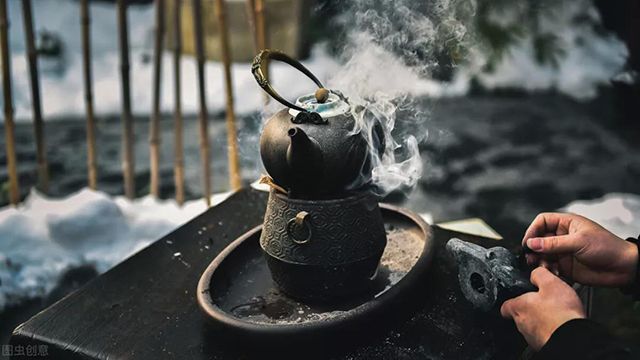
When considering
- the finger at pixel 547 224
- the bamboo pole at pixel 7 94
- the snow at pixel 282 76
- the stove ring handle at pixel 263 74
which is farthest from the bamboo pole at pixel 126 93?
the finger at pixel 547 224

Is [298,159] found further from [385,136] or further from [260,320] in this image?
[260,320]

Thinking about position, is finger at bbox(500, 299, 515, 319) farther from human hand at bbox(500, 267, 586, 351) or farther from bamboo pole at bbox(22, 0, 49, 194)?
bamboo pole at bbox(22, 0, 49, 194)

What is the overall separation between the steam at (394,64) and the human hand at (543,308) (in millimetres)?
679

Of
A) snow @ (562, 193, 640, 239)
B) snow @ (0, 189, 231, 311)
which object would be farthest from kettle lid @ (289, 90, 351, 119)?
snow @ (562, 193, 640, 239)

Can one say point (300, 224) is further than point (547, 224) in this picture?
No

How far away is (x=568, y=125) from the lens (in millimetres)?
6617

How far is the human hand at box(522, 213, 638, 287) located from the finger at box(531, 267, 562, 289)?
0.11 meters

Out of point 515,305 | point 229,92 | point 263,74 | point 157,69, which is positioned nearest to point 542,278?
point 515,305

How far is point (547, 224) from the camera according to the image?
218 cm

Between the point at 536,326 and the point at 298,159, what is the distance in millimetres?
935

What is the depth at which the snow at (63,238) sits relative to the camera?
11.6ft

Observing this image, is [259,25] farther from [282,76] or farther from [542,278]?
[282,76]

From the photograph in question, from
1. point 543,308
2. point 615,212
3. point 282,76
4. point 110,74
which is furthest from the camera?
point 110,74

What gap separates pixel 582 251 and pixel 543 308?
356mm
